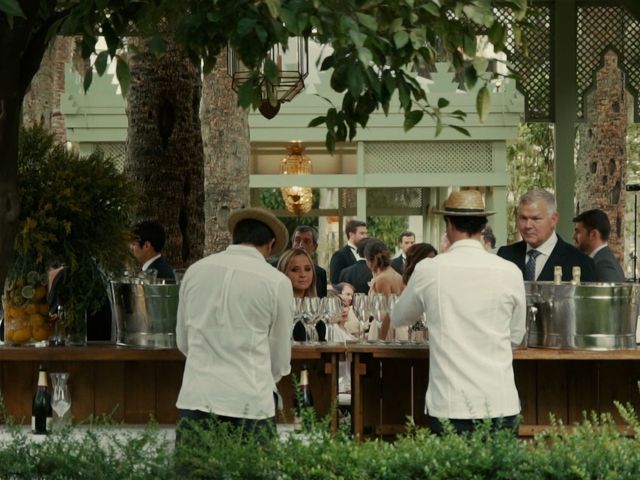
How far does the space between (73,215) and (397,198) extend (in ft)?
67.4

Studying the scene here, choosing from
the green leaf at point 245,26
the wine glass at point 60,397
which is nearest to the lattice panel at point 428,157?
the wine glass at point 60,397

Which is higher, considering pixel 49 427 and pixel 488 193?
pixel 488 193

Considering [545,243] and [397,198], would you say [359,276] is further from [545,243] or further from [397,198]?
[397,198]

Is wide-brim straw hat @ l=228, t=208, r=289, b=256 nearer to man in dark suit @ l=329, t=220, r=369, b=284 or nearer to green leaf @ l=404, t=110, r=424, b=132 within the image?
green leaf @ l=404, t=110, r=424, b=132

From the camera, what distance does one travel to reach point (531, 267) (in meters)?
9.20

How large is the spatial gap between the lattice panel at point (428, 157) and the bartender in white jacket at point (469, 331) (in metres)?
19.0

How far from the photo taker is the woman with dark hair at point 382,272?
506 inches

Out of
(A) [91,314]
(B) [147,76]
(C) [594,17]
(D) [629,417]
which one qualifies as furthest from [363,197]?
(D) [629,417]

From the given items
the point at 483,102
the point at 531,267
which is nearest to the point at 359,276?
the point at 531,267

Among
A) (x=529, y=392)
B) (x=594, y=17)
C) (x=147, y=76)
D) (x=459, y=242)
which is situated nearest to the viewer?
(x=459, y=242)

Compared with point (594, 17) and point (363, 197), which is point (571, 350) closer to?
point (594, 17)

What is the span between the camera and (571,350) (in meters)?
8.23

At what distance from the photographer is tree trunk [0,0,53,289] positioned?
6.04 meters

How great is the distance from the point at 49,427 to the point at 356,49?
11.5 feet
